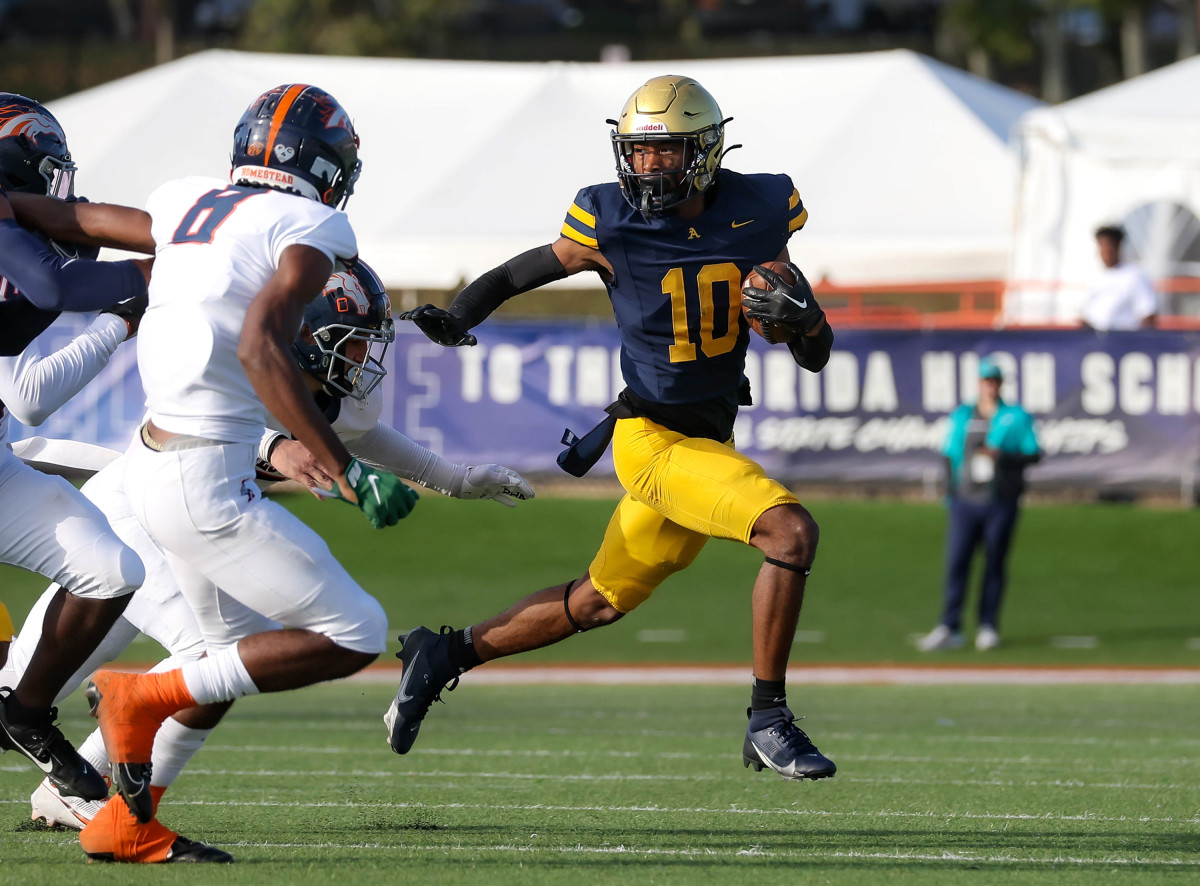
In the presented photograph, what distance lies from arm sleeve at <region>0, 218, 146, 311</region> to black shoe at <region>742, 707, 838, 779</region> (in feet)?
6.78

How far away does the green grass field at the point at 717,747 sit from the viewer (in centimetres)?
482

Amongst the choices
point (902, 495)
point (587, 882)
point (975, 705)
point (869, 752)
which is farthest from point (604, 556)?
point (902, 495)

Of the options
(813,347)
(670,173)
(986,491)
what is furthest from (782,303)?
(986,491)

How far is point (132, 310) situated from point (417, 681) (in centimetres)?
153

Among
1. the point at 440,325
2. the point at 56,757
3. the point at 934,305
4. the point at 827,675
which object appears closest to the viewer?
the point at 56,757

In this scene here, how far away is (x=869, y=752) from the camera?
7598mm

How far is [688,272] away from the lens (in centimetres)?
564

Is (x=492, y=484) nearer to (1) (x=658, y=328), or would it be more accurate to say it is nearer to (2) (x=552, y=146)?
(1) (x=658, y=328)

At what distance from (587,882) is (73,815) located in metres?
1.70

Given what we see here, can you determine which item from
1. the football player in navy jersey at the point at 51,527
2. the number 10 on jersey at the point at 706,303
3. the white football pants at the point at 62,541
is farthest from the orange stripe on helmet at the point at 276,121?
the number 10 on jersey at the point at 706,303

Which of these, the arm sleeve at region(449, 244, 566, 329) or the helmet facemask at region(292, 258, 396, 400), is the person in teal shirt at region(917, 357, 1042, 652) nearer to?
the arm sleeve at region(449, 244, 566, 329)

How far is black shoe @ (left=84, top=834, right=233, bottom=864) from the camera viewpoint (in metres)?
4.65

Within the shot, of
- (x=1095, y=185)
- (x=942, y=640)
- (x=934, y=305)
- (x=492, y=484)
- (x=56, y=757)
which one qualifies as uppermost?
(x=492, y=484)

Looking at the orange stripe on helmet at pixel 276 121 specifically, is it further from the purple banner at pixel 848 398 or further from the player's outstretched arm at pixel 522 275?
the purple banner at pixel 848 398
